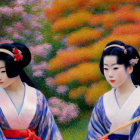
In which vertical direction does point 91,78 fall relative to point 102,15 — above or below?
below

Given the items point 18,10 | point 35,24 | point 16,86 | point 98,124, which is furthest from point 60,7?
point 98,124

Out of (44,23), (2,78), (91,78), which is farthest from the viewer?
(44,23)

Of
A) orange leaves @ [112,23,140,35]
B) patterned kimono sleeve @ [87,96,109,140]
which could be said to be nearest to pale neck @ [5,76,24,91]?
patterned kimono sleeve @ [87,96,109,140]

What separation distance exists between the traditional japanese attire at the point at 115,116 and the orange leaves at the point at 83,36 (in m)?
1.30

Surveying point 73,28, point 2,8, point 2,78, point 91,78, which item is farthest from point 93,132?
point 2,8

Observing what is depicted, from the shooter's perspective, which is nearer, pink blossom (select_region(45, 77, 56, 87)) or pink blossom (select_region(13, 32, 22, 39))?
pink blossom (select_region(45, 77, 56, 87))

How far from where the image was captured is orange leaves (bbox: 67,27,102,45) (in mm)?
3965

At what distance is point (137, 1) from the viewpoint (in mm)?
3994

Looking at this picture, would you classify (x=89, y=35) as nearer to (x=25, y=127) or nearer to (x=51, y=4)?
(x=51, y=4)

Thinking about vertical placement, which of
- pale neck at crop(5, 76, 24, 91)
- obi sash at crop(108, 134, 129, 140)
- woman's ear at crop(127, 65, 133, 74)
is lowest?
obi sash at crop(108, 134, 129, 140)

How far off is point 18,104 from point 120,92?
62 centimetres

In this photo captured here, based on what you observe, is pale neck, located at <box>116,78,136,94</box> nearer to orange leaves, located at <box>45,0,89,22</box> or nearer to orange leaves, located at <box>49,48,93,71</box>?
orange leaves, located at <box>49,48,93,71</box>

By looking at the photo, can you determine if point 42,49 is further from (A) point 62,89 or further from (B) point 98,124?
(B) point 98,124

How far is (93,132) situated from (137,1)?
1657mm
